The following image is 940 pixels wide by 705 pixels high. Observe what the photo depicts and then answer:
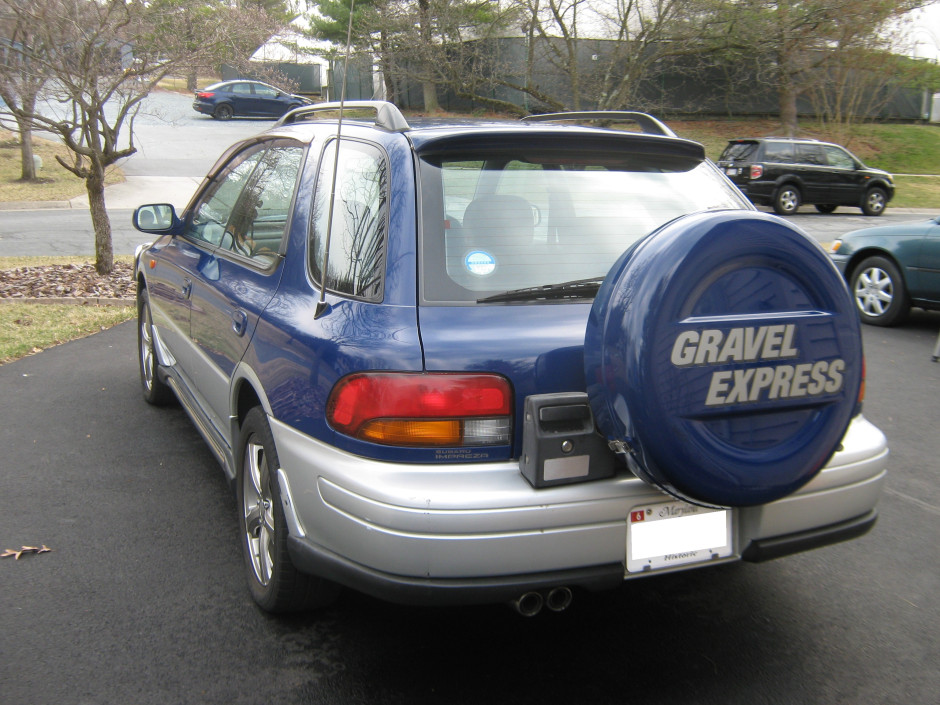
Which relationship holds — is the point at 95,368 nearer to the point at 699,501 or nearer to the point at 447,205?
the point at 447,205

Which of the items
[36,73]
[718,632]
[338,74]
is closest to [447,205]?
[718,632]

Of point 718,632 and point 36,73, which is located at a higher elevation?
point 36,73

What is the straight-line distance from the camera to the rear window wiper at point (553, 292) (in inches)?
105

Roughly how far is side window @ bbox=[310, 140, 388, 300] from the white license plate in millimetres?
1016

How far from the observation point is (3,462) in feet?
15.4

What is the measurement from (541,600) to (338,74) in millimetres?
25393

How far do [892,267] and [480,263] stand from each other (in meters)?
6.89

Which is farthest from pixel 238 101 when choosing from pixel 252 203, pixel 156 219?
pixel 252 203

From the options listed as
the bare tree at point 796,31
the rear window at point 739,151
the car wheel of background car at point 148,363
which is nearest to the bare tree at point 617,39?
the bare tree at point 796,31

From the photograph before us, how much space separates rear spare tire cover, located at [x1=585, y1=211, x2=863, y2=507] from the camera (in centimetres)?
225

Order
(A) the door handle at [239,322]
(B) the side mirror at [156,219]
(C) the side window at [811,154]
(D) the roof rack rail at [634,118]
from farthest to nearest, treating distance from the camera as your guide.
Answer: (C) the side window at [811,154] < (B) the side mirror at [156,219] < (D) the roof rack rail at [634,118] < (A) the door handle at [239,322]

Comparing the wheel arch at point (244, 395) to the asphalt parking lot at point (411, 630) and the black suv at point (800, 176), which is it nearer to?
the asphalt parking lot at point (411, 630)

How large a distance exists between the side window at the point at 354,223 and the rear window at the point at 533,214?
158 millimetres

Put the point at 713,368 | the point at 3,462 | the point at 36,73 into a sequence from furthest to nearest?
the point at 36,73 < the point at 3,462 < the point at 713,368
